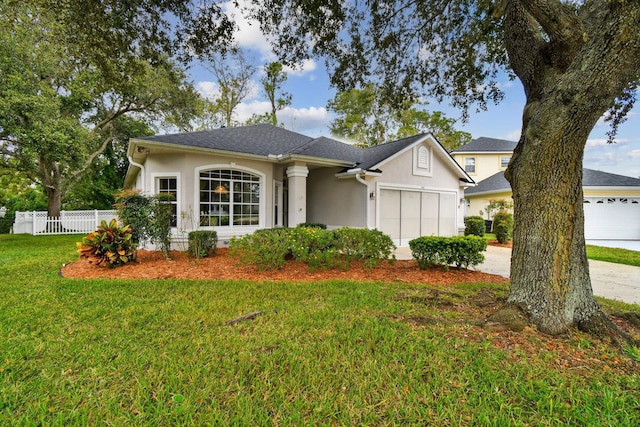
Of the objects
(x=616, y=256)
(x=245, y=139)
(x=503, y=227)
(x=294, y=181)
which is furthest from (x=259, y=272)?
(x=616, y=256)

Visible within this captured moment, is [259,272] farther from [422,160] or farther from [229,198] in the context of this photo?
[422,160]

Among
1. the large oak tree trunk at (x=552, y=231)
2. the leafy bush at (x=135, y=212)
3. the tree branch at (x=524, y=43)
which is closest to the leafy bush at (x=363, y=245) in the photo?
the large oak tree trunk at (x=552, y=231)

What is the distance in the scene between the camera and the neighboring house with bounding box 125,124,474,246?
8883 mm

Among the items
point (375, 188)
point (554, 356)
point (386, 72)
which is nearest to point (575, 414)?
point (554, 356)

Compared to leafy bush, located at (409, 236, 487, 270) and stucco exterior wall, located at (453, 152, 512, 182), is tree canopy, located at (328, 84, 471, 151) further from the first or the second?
leafy bush, located at (409, 236, 487, 270)

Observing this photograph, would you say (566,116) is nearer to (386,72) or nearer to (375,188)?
(386,72)

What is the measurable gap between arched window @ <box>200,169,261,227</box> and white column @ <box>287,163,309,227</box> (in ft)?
3.91

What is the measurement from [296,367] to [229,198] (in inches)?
303

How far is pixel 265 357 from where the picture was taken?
2816 millimetres

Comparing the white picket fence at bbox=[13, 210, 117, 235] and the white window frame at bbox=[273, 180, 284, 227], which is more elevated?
the white window frame at bbox=[273, 180, 284, 227]

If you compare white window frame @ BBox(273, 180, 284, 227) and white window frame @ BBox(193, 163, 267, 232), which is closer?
white window frame @ BBox(193, 163, 267, 232)

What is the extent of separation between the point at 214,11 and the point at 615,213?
2101 centimetres

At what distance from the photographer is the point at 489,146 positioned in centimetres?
2398

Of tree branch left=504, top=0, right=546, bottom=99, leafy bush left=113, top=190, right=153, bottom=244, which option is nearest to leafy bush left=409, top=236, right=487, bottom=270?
tree branch left=504, top=0, right=546, bottom=99
